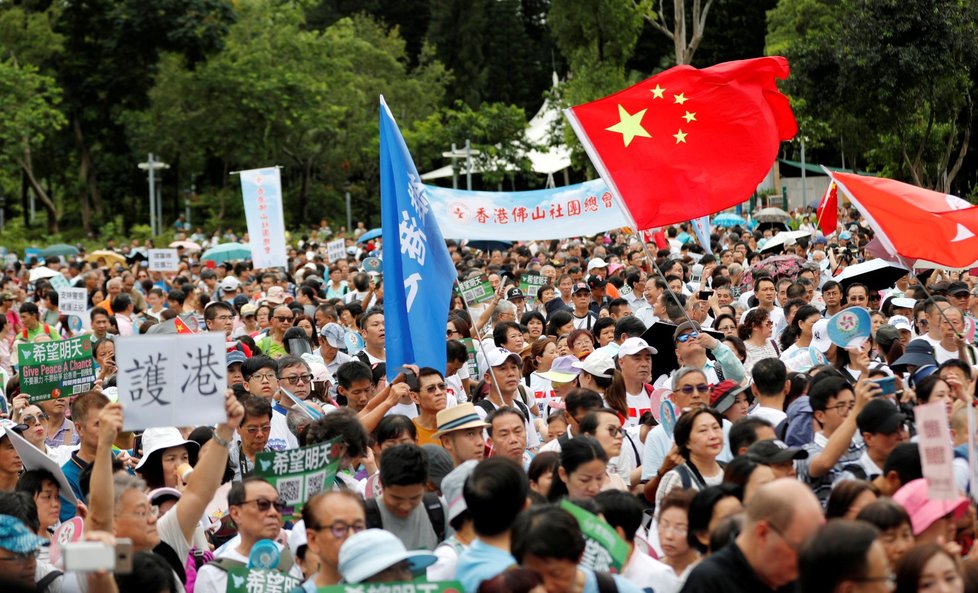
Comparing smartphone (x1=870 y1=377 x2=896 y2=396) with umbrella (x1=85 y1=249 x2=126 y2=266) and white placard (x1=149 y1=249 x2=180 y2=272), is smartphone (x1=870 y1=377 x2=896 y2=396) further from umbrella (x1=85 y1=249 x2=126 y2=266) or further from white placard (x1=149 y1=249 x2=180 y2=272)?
umbrella (x1=85 y1=249 x2=126 y2=266)

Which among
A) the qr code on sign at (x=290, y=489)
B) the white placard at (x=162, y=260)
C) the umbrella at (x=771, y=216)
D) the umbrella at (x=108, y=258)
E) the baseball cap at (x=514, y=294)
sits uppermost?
the qr code on sign at (x=290, y=489)

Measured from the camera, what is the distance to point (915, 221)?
10188mm

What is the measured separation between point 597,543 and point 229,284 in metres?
14.7

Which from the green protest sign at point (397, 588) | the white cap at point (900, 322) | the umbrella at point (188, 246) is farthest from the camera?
the umbrella at point (188, 246)

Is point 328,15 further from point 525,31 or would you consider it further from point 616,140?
point 616,140

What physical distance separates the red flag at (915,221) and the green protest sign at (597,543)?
576cm

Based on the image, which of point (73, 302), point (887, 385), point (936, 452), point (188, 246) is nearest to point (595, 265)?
point (73, 302)

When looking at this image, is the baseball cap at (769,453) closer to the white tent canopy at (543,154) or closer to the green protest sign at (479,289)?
the green protest sign at (479,289)

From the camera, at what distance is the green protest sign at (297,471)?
19.8 ft

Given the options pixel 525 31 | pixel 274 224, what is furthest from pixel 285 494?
pixel 525 31

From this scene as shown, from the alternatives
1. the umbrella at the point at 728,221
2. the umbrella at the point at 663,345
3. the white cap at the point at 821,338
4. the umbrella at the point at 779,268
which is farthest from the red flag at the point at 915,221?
the umbrella at the point at 728,221

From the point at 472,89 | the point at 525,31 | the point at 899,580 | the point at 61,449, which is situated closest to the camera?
A: the point at 899,580

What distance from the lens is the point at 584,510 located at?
4863mm

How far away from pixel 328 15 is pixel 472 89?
775 cm
